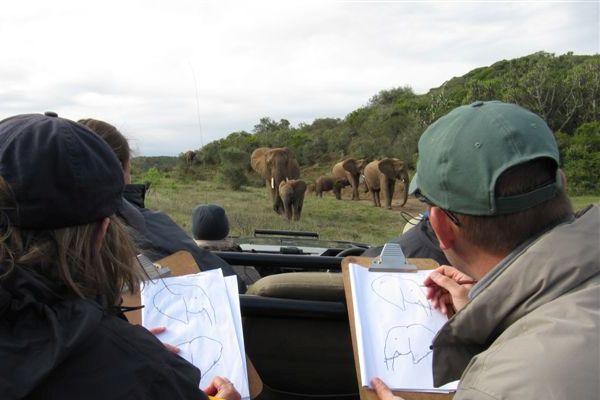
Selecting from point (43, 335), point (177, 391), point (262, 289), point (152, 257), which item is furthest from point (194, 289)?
point (43, 335)

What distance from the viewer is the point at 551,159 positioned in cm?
142

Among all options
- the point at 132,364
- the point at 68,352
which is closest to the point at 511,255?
the point at 132,364

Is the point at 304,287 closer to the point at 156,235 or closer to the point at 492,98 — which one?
the point at 156,235

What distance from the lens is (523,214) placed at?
1418mm

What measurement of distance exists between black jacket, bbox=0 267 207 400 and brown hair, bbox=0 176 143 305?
3cm

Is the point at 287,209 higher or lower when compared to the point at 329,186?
higher

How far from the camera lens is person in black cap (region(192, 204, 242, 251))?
12.8ft

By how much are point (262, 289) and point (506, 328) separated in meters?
1.27

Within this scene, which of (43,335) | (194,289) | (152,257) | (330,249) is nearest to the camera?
(43,335)

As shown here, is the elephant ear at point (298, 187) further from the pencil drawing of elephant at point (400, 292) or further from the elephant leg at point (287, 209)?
the pencil drawing of elephant at point (400, 292)

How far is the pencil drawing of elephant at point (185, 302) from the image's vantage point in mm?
2156

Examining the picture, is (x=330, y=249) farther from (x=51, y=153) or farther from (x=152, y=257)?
(x=51, y=153)

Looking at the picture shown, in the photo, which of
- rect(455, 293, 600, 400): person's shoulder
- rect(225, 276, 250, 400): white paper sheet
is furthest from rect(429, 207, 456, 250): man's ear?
rect(225, 276, 250, 400): white paper sheet

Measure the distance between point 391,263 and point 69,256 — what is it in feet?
4.40
